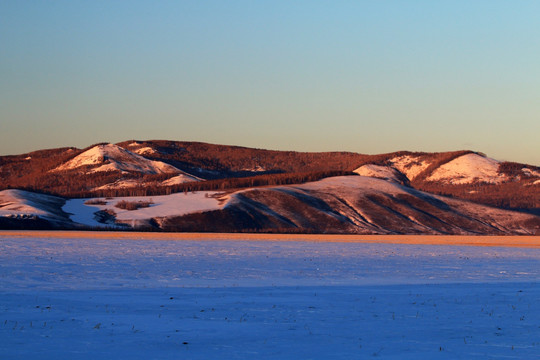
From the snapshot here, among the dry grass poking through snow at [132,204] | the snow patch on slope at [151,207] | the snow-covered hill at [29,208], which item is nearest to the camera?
the snow-covered hill at [29,208]

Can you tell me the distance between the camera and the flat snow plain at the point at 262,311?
856 inches

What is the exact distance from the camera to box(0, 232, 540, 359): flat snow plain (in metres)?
21.8

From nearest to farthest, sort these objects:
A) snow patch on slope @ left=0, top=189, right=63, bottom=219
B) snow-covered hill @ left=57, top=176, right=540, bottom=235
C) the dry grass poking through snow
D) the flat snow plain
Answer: the flat snow plain
snow patch on slope @ left=0, top=189, right=63, bottom=219
snow-covered hill @ left=57, top=176, right=540, bottom=235
the dry grass poking through snow

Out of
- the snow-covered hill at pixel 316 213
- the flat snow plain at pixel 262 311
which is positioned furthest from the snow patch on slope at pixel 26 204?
the flat snow plain at pixel 262 311

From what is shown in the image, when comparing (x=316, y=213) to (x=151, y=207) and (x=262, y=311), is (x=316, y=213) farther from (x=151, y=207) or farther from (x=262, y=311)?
(x=262, y=311)

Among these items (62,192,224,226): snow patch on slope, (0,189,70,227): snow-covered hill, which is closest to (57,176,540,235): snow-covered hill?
(62,192,224,226): snow patch on slope

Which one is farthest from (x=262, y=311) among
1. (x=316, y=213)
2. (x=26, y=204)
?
(x=316, y=213)

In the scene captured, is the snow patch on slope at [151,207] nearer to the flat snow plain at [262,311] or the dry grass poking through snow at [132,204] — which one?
the dry grass poking through snow at [132,204]

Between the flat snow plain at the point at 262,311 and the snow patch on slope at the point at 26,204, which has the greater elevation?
the snow patch on slope at the point at 26,204

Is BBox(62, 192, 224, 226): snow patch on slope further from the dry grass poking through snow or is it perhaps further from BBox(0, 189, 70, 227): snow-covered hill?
BBox(0, 189, 70, 227): snow-covered hill

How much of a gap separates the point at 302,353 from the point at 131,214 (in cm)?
14318

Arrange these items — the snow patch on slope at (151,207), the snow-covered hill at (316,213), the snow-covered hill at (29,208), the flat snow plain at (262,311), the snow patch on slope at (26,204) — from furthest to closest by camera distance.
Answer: the snow-covered hill at (316,213) → the snow patch on slope at (151,207) → the snow patch on slope at (26,204) → the snow-covered hill at (29,208) → the flat snow plain at (262,311)

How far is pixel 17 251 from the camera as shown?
6006 cm

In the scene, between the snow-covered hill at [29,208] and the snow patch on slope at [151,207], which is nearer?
the snow-covered hill at [29,208]
